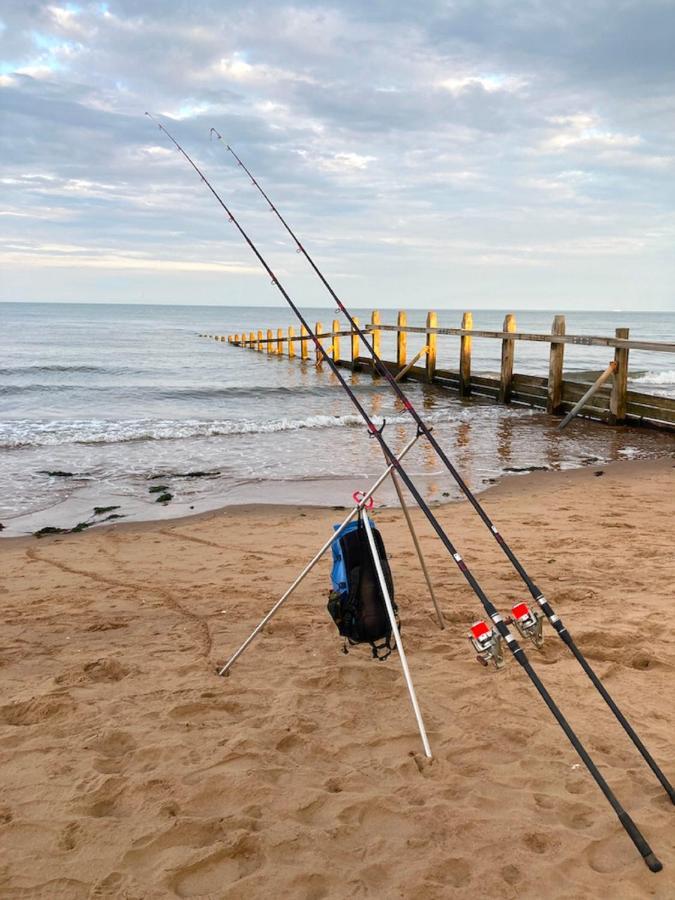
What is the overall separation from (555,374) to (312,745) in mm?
12744

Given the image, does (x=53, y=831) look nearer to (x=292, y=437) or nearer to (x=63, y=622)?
(x=63, y=622)

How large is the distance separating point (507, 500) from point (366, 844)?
6.23m

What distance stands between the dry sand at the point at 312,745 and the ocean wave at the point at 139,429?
757cm

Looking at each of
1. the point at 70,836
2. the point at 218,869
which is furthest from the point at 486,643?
the point at 70,836

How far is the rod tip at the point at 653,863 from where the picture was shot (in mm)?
2512

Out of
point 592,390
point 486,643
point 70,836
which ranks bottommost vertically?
point 70,836

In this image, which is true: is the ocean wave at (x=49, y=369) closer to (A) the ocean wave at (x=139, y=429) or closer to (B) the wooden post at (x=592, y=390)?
(A) the ocean wave at (x=139, y=429)

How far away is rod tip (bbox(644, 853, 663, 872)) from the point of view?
2512 millimetres

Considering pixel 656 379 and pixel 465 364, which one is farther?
pixel 656 379

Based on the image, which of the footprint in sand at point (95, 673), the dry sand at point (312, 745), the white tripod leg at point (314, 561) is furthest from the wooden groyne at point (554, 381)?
the footprint in sand at point (95, 673)

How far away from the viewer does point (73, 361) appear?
3275 cm

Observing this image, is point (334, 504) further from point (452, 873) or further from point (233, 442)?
point (452, 873)

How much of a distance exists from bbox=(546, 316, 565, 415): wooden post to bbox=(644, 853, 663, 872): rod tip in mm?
12883

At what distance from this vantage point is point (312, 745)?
3.36m
